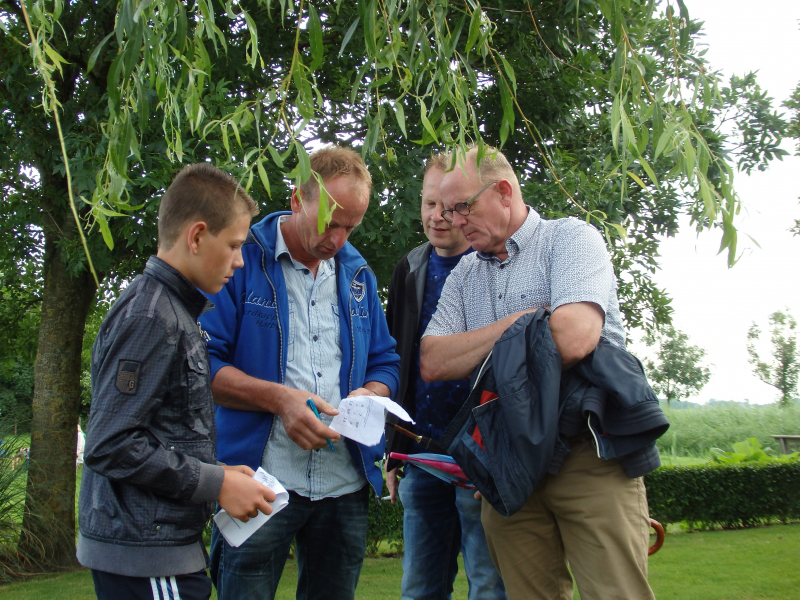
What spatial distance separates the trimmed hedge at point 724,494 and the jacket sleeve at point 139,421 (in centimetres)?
1217

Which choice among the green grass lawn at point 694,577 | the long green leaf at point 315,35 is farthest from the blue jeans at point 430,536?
the green grass lawn at point 694,577

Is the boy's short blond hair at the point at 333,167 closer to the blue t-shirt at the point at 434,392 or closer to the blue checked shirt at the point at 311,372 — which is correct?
the blue checked shirt at the point at 311,372

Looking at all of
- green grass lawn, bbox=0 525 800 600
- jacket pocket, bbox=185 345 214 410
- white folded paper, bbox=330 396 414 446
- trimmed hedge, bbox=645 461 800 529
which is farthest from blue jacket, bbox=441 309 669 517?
trimmed hedge, bbox=645 461 800 529

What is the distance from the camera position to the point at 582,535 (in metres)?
2.13

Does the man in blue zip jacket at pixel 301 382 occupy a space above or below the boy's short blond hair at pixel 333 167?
below

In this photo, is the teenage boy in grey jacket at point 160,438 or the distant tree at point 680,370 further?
the distant tree at point 680,370

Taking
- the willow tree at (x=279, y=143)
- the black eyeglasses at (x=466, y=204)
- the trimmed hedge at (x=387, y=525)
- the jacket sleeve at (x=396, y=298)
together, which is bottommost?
the trimmed hedge at (x=387, y=525)

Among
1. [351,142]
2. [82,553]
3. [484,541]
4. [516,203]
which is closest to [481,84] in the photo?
[351,142]

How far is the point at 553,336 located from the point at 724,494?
12.7 m

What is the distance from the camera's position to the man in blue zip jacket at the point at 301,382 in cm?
225

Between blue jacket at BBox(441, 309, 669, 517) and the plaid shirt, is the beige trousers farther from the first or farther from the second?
the plaid shirt

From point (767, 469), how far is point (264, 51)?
11786 mm

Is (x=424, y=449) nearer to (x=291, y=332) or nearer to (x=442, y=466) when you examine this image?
(x=442, y=466)

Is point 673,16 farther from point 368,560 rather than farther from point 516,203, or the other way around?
point 368,560
